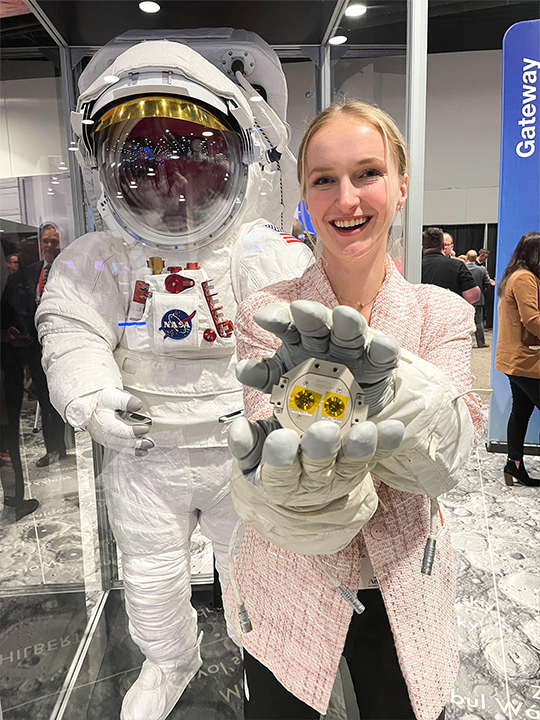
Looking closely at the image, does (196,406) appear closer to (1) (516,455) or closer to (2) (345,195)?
(2) (345,195)

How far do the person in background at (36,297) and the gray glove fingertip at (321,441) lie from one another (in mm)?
684

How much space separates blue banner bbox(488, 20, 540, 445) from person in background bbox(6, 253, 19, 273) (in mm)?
869

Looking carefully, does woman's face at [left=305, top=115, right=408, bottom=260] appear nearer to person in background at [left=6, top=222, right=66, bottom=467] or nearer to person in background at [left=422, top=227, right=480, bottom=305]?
person in background at [left=422, top=227, right=480, bottom=305]

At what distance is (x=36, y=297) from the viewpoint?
37.5 inches

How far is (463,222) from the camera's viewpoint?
967 mm

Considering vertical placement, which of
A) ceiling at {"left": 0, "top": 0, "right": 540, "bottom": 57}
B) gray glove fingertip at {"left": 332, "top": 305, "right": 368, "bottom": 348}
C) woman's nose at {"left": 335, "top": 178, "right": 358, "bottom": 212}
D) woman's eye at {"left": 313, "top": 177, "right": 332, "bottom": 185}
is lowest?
gray glove fingertip at {"left": 332, "top": 305, "right": 368, "bottom": 348}

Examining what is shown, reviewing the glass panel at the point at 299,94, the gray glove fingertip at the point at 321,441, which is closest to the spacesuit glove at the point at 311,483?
the gray glove fingertip at the point at 321,441

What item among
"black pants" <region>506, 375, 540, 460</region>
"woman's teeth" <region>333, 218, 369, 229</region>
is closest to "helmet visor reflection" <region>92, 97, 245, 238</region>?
"woman's teeth" <region>333, 218, 369, 229</region>

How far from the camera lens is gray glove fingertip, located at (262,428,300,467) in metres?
0.45

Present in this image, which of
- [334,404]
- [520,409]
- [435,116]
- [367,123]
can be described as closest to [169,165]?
[367,123]

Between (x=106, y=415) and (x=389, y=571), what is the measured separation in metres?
0.55

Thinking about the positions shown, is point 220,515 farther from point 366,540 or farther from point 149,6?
point 149,6

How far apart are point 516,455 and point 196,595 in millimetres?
1457

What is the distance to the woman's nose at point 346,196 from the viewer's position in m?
0.64
